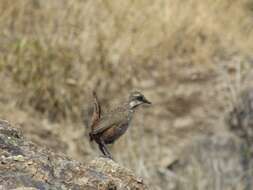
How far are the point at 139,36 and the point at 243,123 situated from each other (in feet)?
5.75

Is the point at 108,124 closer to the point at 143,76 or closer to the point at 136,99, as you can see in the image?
the point at 136,99

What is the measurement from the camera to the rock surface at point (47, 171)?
127 inches

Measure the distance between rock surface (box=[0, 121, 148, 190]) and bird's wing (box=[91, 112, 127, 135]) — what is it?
0.60 metres

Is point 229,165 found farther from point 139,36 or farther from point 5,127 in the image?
point 5,127

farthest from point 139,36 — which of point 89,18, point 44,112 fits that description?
point 44,112

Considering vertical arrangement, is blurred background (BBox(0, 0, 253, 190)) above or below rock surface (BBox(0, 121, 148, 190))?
above

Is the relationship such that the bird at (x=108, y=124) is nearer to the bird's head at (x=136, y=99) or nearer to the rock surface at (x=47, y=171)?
the bird's head at (x=136, y=99)

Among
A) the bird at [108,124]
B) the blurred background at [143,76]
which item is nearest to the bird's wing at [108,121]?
the bird at [108,124]

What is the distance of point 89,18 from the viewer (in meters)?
10.8

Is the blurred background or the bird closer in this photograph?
the bird

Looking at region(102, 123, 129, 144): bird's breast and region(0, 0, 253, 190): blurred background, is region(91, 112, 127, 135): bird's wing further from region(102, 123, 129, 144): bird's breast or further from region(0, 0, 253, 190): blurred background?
region(0, 0, 253, 190): blurred background

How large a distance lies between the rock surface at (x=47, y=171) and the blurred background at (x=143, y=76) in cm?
494

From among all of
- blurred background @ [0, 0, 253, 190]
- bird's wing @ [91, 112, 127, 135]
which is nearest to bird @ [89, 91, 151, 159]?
bird's wing @ [91, 112, 127, 135]

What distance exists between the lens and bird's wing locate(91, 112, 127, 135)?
13.9 ft
